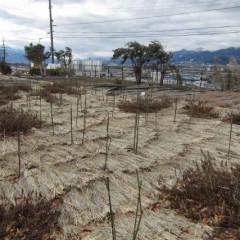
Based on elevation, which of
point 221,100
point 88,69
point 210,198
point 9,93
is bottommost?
point 88,69

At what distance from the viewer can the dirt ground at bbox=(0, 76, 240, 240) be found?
256 cm

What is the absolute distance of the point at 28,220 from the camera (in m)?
2.41

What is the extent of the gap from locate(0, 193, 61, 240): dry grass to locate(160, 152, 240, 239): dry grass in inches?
37.4

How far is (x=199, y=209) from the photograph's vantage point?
107 inches

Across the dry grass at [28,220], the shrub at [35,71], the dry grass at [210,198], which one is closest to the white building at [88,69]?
the shrub at [35,71]

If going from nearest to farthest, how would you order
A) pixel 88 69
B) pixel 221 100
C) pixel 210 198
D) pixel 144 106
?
pixel 210 198 → pixel 144 106 → pixel 221 100 → pixel 88 69

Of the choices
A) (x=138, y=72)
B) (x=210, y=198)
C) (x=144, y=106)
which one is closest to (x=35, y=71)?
(x=138, y=72)

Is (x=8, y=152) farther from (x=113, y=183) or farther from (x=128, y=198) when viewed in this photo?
(x=128, y=198)

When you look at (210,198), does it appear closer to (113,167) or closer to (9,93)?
(113,167)

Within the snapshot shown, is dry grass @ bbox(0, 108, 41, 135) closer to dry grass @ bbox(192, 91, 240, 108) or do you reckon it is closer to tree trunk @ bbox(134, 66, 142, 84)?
dry grass @ bbox(192, 91, 240, 108)

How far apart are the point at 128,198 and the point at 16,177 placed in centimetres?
110

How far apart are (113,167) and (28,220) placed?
4.63ft

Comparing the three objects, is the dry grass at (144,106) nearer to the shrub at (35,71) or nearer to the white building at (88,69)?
the white building at (88,69)

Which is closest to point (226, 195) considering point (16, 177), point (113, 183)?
point (113, 183)
